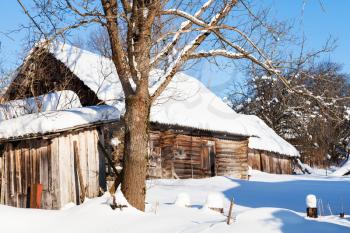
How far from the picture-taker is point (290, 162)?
34.9 m

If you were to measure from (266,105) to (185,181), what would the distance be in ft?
76.4

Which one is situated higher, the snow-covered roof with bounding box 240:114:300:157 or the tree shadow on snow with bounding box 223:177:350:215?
the snow-covered roof with bounding box 240:114:300:157

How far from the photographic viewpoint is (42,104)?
15.8 meters

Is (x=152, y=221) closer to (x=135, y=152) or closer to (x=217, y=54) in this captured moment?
(x=135, y=152)

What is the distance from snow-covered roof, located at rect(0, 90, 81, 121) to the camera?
1548 cm

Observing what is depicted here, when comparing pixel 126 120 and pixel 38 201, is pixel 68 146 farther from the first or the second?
pixel 126 120

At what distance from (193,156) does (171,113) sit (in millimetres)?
2923

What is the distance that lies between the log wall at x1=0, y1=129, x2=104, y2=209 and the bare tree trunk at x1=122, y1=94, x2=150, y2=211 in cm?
397

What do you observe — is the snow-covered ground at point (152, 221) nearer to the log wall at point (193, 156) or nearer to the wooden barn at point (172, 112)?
the wooden barn at point (172, 112)

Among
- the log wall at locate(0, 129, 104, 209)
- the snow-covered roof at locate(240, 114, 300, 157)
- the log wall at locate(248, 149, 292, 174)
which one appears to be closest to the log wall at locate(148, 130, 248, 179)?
the snow-covered roof at locate(240, 114, 300, 157)

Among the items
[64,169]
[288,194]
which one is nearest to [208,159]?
[288,194]

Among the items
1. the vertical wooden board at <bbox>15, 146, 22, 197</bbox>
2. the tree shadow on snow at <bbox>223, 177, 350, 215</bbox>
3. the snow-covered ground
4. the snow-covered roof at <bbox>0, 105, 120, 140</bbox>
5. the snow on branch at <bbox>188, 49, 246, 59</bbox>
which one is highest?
the snow on branch at <bbox>188, 49, 246, 59</bbox>

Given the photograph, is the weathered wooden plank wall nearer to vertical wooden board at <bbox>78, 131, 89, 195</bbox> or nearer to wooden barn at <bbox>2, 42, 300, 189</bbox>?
wooden barn at <bbox>2, 42, 300, 189</bbox>

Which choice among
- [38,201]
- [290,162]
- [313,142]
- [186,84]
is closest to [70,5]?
[38,201]
